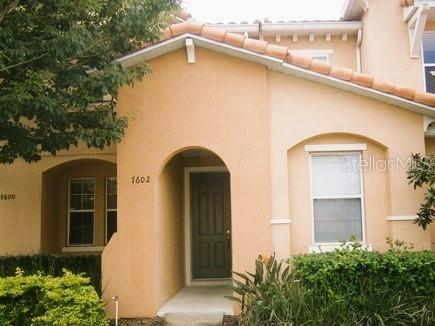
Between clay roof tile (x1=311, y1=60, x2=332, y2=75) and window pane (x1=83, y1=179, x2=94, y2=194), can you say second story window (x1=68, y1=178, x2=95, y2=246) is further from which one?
clay roof tile (x1=311, y1=60, x2=332, y2=75)

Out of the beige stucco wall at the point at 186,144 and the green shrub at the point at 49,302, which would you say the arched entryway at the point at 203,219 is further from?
the green shrub at the point at 49,302

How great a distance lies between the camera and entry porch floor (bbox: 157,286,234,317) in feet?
29.9

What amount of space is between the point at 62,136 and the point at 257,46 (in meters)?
3.99

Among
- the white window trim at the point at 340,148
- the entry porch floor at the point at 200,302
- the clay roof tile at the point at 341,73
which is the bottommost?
the entry porch floor at the point at 200,302

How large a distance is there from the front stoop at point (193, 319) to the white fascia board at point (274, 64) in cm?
484

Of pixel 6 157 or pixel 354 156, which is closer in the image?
pixel 6 157

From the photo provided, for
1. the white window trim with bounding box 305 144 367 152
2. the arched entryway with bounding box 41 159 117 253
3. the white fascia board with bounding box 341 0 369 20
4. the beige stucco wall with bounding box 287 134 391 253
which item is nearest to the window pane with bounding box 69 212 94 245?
the arched entryway with bounding box 41 159 117 253

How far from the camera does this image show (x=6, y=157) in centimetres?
834

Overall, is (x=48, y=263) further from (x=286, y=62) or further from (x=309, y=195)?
(x=286, y=62)

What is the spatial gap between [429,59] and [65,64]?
9454 mm

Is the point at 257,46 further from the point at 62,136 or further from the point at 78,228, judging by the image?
the point at 78,228

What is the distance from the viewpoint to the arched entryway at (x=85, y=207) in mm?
12570

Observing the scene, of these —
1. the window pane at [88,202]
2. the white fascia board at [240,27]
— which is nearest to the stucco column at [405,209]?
the white fascia board at [240,27]

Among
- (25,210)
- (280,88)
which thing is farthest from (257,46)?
(25,210)
